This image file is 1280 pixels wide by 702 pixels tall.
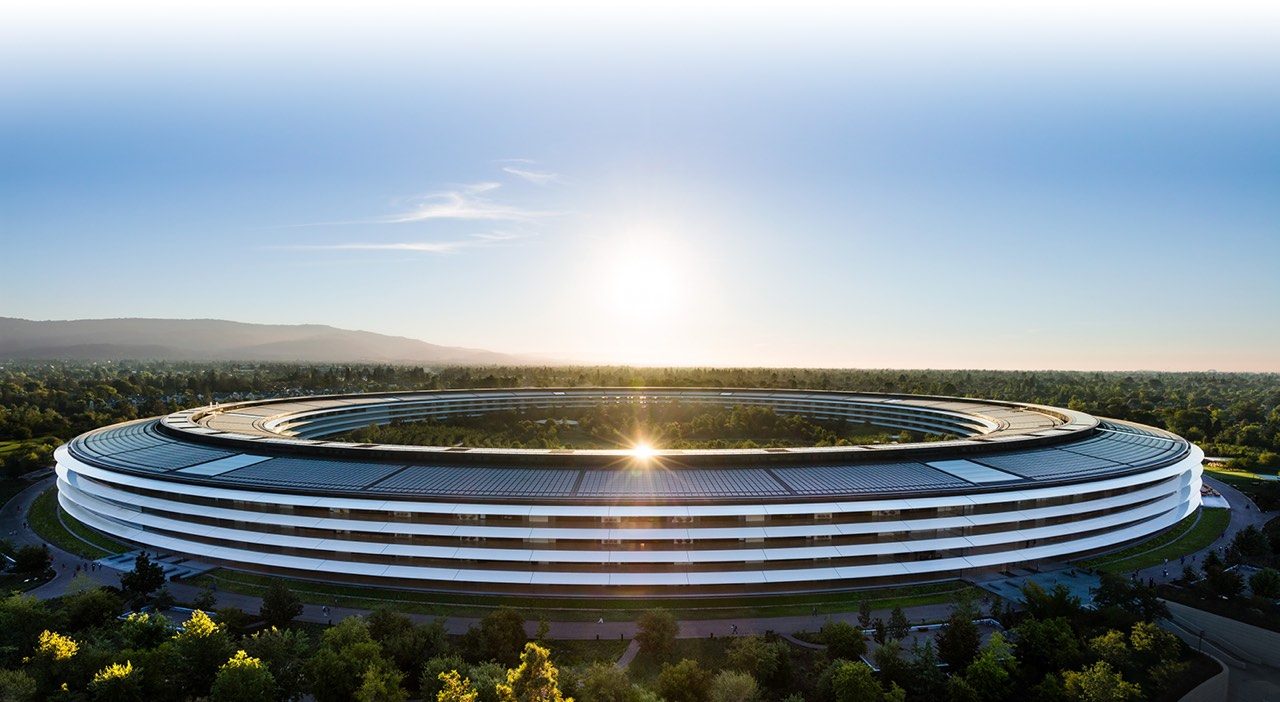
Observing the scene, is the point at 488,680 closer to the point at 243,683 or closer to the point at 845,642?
the point at 243,683

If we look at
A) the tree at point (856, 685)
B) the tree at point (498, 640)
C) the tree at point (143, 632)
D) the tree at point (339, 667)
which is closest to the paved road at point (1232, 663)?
the tree at point (856, 685)

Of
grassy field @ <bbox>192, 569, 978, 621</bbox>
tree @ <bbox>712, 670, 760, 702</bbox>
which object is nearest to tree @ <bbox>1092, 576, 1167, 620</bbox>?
grassy field @ <bbox>192, 569, 978, 621</bbox>

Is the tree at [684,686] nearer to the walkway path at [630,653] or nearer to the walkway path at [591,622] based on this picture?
the walkway path at [630,653]

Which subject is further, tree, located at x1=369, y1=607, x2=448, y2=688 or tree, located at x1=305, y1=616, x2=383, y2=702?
tree, located at x1=369, y1=607, x2=448, y2=688

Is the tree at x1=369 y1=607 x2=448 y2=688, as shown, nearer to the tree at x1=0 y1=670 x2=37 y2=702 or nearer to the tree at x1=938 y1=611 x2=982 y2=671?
the tree at x1=0 y1=670 x2=37 y2=702

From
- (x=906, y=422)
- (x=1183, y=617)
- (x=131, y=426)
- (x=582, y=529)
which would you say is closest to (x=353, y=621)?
(x=582, y=529)

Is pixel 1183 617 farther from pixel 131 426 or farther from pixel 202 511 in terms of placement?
pixel 131 426
